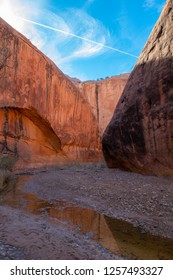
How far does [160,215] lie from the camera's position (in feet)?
22.4

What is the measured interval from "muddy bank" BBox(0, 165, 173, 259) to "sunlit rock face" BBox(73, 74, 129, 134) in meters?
28.2

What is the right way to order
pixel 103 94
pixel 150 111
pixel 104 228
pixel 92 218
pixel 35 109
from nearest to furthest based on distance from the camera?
pixel 104 228 < pixel 92 218 < pixel 150 111 < pixel 35 109 < pixel 103 94

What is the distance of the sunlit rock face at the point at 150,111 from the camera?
32.1 ft

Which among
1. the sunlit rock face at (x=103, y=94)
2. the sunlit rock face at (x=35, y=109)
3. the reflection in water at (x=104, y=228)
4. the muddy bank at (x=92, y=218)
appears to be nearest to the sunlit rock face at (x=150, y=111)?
the muddy bank at (x=92, y=218)

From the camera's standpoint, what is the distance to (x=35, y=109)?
20.1 meters

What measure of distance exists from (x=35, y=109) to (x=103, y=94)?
21.4m

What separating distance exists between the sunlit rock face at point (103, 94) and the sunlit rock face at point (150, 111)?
2571cm

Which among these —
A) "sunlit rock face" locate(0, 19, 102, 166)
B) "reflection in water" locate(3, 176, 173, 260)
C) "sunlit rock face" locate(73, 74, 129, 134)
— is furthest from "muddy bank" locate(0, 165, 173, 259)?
"sunlit rock face" locate(73, 74, 129, 134)

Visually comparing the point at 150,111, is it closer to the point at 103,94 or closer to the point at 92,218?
the point at 92,218

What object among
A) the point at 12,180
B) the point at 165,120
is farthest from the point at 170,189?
the point at 12,180

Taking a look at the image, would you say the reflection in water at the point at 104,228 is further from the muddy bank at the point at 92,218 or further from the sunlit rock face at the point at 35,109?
the sunlit rock face at the point at 35,109

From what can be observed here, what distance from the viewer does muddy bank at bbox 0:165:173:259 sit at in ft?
14.9

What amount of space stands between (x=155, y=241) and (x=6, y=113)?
16.5 m

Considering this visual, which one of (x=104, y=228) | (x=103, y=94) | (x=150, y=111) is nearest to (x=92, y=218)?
(x=104, y=228)
